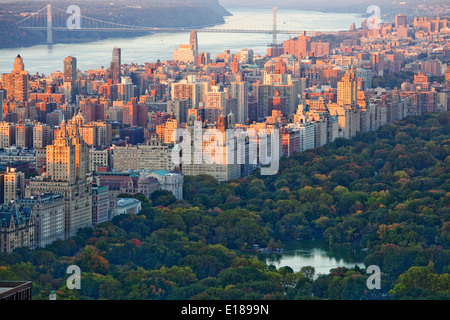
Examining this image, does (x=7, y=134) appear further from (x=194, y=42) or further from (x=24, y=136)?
(x=194, y=42)

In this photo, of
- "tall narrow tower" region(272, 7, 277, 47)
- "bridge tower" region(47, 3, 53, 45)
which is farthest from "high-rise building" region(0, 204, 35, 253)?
"tall narrow tower" region(272, 7, 277, 47)

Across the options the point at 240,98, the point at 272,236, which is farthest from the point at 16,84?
the point at 272,236

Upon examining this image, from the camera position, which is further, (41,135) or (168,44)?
(168,44)

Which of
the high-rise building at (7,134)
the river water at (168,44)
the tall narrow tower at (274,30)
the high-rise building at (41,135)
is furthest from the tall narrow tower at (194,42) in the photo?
the high-rise building at (41,135)

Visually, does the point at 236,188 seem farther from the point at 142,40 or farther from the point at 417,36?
the point at 417,36

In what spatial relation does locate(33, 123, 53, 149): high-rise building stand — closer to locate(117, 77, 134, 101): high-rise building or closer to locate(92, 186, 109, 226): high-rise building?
locate(92, 186, 109, 226): high-rise building

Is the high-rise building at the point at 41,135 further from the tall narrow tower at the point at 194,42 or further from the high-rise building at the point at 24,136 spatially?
the tall narrow tower at the point at 194,42
